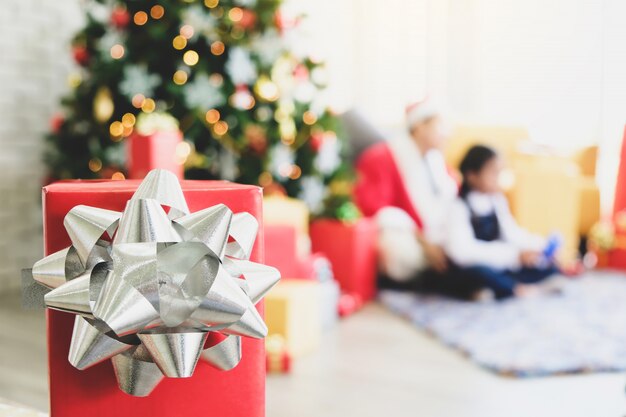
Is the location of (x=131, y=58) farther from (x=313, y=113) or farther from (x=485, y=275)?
(x=485, y=275)

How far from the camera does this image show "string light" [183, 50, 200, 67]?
2027 mm

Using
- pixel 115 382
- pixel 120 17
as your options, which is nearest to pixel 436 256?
pixel 120 17

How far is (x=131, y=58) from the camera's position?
80.1 inches

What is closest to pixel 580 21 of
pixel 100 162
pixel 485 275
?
pixel 485 275

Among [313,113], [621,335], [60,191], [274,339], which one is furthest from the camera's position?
[313,113]

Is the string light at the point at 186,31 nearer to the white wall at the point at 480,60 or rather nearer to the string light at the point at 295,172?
the string light at the point at 295,172

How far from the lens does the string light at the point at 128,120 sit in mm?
2064

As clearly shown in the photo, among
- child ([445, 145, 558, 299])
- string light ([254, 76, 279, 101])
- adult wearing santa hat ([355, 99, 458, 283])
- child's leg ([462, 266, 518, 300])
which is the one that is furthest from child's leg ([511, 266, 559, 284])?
string light ([254, 76, 279, 101])

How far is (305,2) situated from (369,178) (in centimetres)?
164

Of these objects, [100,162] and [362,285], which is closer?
[100,162]

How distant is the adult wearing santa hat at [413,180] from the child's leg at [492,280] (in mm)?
242

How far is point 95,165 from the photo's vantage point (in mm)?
2135

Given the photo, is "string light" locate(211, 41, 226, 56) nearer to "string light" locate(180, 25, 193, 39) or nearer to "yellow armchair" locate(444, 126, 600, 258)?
"string light" locate(180, 25, 193, 39)

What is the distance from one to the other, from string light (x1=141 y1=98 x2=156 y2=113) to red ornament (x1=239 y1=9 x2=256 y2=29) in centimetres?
40
